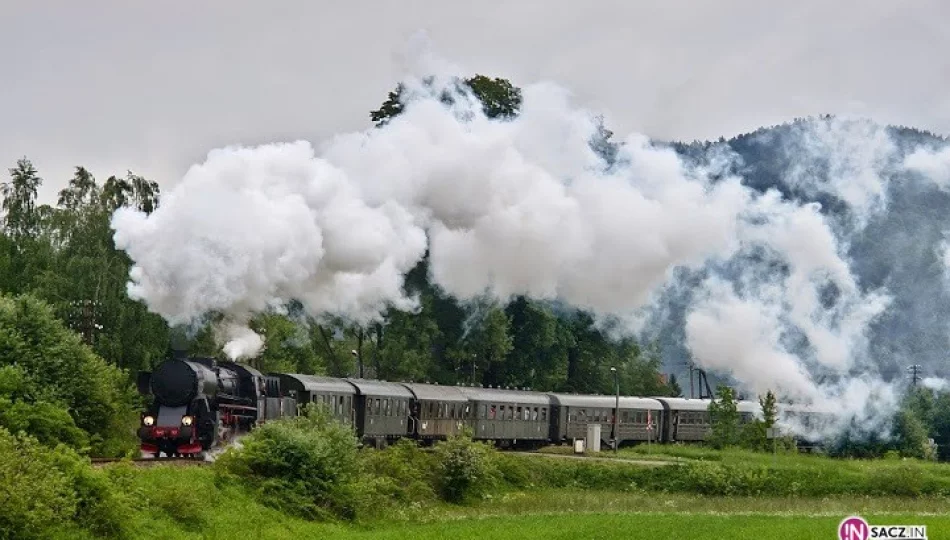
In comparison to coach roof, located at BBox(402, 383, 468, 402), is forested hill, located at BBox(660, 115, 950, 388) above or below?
above

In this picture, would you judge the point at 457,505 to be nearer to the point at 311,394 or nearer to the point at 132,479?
the point at 311,394

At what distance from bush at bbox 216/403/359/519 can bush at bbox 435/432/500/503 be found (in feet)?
26.1

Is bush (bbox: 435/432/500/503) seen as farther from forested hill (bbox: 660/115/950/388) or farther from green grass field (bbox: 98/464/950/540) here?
forested hill (bbox: 660/115/950/388)

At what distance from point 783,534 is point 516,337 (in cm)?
4468

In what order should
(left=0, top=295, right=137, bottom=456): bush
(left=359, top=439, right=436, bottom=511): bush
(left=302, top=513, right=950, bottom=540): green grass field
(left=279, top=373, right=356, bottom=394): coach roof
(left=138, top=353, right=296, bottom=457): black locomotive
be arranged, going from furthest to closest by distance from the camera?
(left=279, top=373, right=356, bottom=394): coach roof, (left=359, top=439, right=436, bottom=511): bush, (left=138, top=353, right=296, bottom=457): black locomotive, (left=0, top=295, right=137, bottom=456): bush, (left=302, top=513, right=950, bottom=540): green grass field

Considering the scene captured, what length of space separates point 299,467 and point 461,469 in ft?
36.5

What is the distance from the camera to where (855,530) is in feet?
108

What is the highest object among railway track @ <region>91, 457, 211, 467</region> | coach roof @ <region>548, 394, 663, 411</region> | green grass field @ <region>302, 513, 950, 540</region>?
coach roof @ <region>548, 394, 663, 411</region>

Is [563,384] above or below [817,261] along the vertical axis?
below

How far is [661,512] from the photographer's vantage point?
49562 mm

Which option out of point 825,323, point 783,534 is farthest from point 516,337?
point 783,534

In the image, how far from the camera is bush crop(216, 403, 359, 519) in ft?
138

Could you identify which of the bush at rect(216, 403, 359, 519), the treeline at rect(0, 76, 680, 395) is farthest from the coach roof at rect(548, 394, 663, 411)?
the bush at rect(216, 403, 359, 519)

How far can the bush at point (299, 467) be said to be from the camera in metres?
42.0
